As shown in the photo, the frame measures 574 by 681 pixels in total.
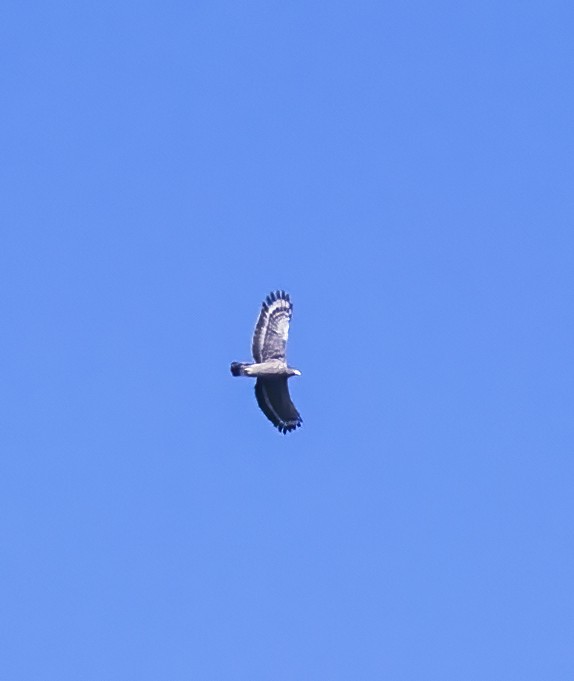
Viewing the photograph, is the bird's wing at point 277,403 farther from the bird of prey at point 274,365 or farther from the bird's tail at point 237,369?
the bird's tail at point 237,369

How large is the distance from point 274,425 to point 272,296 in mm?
5709

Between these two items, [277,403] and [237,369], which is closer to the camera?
[237,369]

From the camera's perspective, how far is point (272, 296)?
90875 millimetres

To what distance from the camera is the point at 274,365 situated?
8650cm

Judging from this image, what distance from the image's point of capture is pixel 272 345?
289 feet

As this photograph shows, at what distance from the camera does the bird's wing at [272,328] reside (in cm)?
8756

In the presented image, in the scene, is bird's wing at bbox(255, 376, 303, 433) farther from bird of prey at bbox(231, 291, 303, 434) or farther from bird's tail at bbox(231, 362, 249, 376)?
bird's tail at bbox(231, 362, 249, 376)

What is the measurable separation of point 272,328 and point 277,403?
312 centimetres

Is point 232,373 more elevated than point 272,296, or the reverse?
point 272,296

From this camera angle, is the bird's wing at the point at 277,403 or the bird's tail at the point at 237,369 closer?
the bird's tail at the point at 237,369

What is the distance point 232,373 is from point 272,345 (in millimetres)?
4086

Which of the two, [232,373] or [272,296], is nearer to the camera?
[232,373]

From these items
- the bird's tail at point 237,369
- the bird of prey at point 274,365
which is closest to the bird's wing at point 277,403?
the bird of prey at point 274,365

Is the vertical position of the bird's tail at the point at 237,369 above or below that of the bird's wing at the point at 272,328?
below
